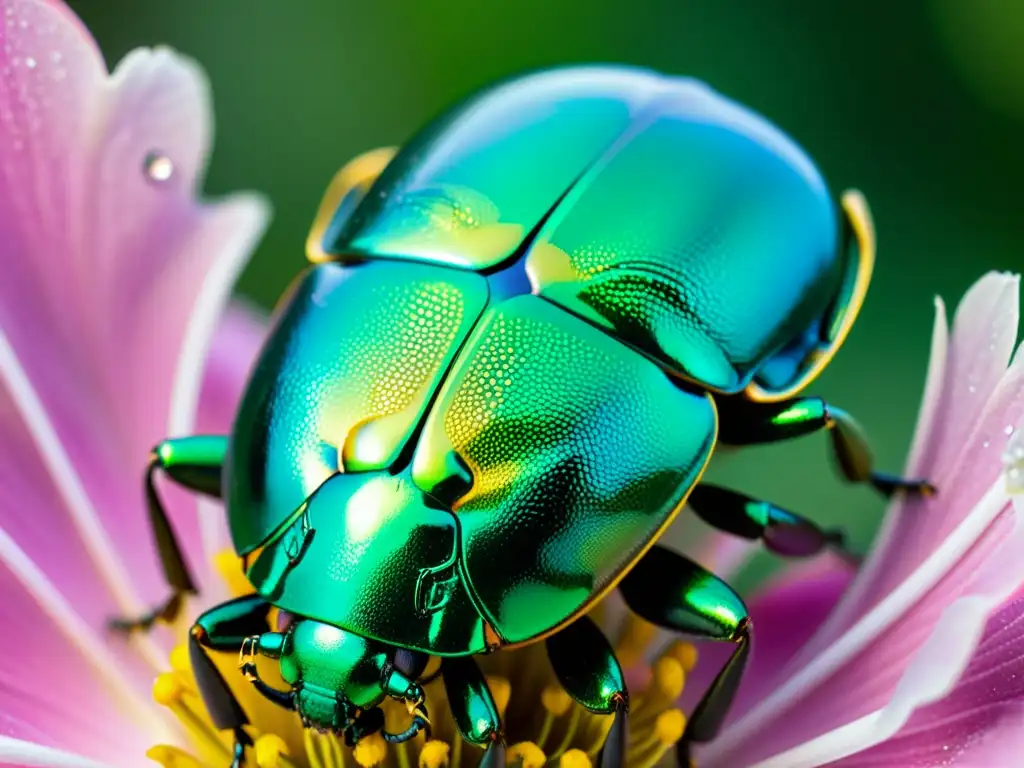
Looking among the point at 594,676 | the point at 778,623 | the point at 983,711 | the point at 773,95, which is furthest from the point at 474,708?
the point at 773,95

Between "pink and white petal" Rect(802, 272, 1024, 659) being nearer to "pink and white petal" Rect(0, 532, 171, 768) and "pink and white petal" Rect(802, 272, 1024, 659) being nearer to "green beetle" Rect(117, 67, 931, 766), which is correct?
"green beetle" Rect(117, 67, 931, 766)

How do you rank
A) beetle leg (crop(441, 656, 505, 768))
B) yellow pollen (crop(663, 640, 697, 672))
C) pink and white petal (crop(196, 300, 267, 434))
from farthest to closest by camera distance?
pink and white petal (crop(196, 300, 267, 434)) → yellow pollen (crop(663, 640, 697, 672)) → beetle leg (crop(441, 656, 505, 768))

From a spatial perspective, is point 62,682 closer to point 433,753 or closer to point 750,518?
point 433,753

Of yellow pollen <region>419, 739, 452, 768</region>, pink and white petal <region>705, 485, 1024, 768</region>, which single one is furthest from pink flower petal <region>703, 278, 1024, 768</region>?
yellow pollen <region>419, 739, 452, 768</region>

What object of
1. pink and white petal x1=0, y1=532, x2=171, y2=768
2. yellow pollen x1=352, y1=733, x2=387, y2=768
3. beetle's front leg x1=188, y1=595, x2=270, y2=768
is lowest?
pink and white petal x1=0, y1=532, x2=171, y2=768

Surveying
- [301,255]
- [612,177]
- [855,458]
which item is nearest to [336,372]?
[612,177]

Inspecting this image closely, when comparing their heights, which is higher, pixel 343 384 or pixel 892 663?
pixel 343 384

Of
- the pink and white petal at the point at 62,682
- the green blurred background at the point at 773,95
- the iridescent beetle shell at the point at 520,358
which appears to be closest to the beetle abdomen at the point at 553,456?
the iridescent beetle shell at the point at 520,358
